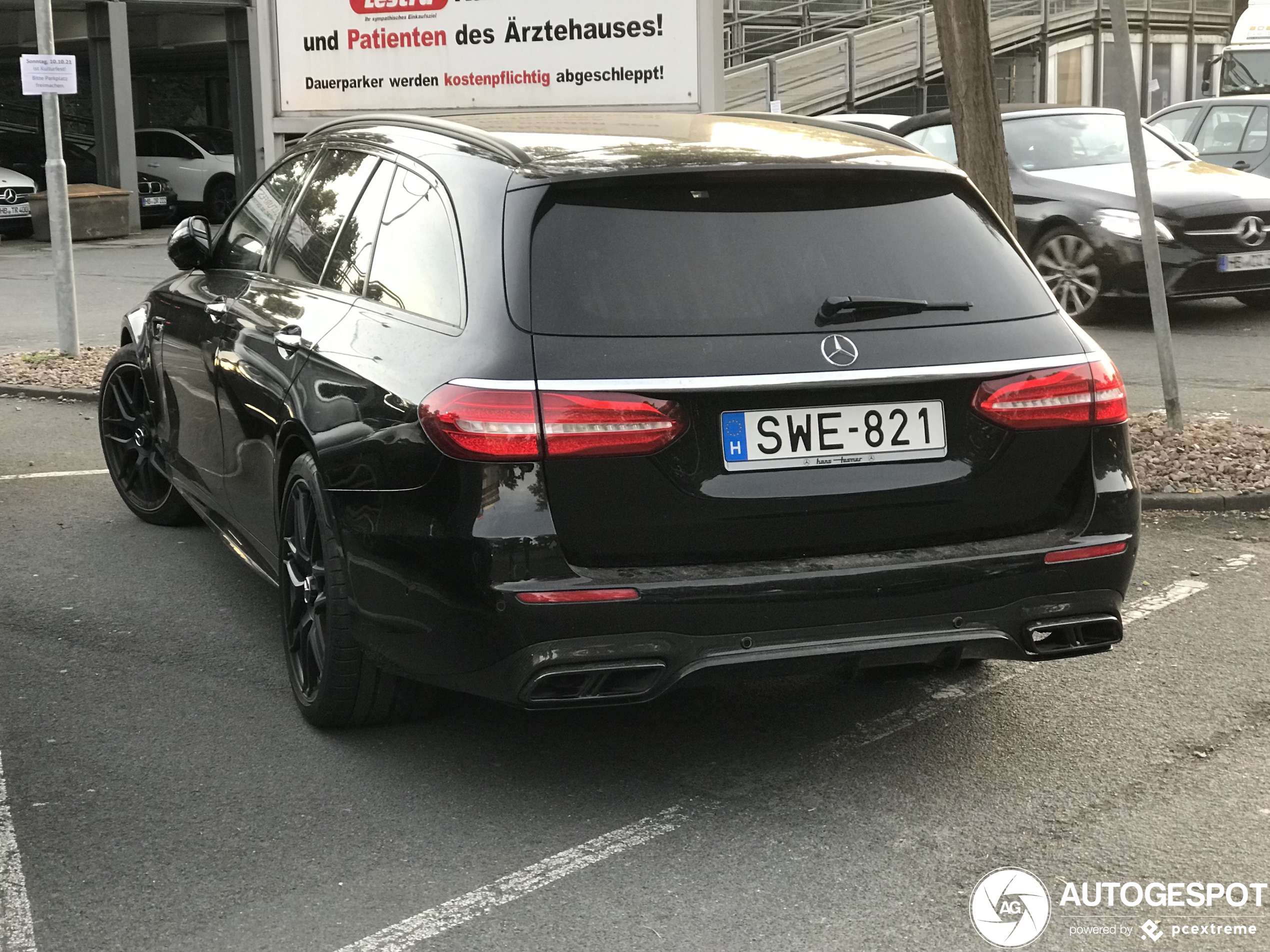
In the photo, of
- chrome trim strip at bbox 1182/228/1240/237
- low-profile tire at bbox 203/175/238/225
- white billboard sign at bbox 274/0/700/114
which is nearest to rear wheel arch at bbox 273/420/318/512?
white billboard sign at bbox 274/0/700/114

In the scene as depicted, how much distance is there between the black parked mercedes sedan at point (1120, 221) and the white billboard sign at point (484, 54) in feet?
8.18

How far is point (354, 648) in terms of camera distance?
13.9 ft

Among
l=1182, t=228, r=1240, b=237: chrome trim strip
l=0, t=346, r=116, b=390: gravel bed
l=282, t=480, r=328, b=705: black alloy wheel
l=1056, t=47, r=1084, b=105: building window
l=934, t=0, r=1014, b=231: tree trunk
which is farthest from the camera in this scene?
l=1056, t=47, r=1084, b=105: building window

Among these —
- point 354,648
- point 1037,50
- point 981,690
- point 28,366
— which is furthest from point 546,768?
point 1037,50

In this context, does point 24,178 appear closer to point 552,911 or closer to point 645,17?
point 645,17

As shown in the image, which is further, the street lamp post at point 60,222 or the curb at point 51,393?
the street lamp post at point 60,222

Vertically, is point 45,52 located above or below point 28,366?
above

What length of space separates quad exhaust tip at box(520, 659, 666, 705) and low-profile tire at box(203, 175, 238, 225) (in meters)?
25.5

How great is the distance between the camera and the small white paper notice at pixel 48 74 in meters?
11.2

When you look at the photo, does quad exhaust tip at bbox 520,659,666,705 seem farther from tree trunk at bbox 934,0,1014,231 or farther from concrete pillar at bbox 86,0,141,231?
concrete pillar at bbox 86,0,141,231

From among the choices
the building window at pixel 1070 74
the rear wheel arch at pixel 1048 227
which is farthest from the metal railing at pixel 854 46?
the rear wheel arch at pixel 1048 227

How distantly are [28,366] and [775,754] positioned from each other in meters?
8.14

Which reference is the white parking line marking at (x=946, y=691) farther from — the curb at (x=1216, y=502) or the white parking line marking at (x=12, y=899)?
→ the white parking line marking at (x=12, y=899)

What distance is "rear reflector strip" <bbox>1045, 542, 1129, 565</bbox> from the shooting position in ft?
12.9
